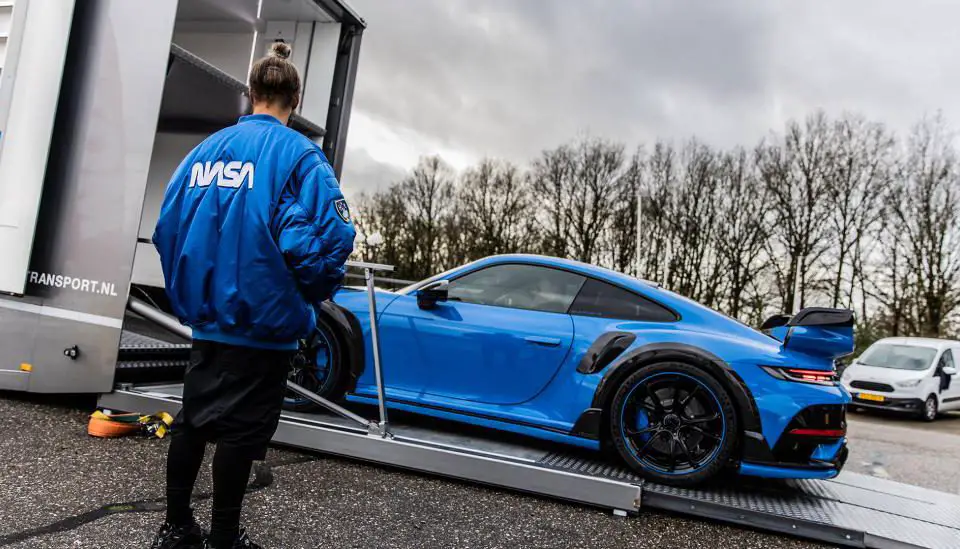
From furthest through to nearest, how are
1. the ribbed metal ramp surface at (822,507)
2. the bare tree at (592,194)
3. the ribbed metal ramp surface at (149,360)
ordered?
1. the bare tree at (592,194)
2. the ribbed metal ramp surface at (149,360)
3. the ribbed metal ramp surface at (822,507)

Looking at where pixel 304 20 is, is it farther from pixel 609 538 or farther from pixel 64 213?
pixel 609 538

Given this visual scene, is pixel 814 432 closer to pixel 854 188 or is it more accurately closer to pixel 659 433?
pixel 659 433

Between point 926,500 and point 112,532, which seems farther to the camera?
point 926,500

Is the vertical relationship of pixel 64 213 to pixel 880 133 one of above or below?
below

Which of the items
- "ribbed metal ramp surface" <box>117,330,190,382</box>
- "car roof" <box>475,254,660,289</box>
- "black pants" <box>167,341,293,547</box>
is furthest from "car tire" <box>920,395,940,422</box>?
"black pants" <box>167,341,293,547</box>

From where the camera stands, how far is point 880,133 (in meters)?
28.8

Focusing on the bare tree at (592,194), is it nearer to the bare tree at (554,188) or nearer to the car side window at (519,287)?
the bare tree at (554,188)

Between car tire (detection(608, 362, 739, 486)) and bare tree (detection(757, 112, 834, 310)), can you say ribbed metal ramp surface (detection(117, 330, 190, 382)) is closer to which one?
car tire (detection(608, 362, 739, 486))

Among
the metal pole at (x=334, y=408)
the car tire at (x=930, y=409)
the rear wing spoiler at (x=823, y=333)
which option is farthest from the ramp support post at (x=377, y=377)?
the car tire at (x=930, y=409)

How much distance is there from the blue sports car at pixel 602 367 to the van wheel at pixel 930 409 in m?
11.5

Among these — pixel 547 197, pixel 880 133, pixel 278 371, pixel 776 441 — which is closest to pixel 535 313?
pixel 776 441

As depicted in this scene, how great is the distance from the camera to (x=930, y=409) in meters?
13.1

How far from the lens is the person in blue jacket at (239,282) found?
1.99 metres

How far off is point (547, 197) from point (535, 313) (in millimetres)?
34117
